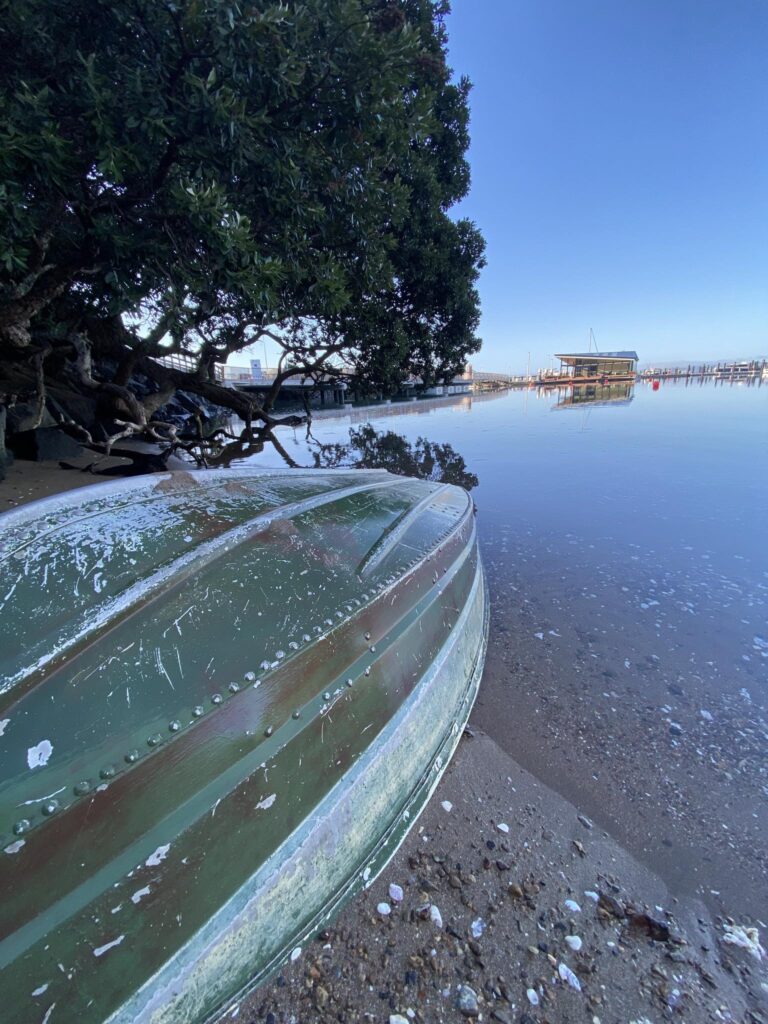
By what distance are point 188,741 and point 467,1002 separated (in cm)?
94

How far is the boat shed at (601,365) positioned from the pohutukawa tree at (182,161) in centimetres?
5382

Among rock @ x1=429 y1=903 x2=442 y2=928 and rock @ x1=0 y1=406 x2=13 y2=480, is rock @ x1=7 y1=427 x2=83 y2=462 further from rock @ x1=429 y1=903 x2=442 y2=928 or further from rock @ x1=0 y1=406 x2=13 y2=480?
rock @ x1=429 y1=903 x2=442 y2=928

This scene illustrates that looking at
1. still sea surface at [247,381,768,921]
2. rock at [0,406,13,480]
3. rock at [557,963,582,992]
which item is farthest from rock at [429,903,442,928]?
rock at [0,406,13,480]

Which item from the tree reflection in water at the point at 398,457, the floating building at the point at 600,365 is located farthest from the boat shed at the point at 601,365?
the tree reflection in water at the point at 398,457

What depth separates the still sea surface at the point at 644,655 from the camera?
154 centimetres

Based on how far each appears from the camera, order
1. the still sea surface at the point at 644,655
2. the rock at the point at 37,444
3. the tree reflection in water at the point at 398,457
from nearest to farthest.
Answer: the still sea surface at the point at 644,655, the rock at the point at 37,444, the tree reflection in water at the point at 398,457

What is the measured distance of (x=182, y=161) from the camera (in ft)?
10.6

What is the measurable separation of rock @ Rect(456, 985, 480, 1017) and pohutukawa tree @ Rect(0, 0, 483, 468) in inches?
166

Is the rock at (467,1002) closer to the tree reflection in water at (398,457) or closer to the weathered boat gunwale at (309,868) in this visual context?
the weathered boat gunwale at (309,868)

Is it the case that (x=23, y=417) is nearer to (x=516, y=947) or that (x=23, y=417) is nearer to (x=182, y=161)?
(x=182, y=161)

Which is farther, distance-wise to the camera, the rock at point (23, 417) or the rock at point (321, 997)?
the rock at point (23, 417)

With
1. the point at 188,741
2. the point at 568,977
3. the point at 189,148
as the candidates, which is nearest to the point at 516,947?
the point at 568,977

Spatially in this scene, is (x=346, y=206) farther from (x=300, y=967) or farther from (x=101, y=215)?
(x=300, y=967)

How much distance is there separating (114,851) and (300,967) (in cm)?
66
